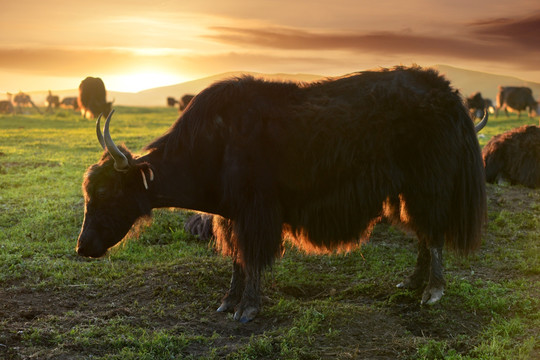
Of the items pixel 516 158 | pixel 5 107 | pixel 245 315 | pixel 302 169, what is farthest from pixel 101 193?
pixel 5 107

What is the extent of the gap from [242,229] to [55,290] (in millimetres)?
1958

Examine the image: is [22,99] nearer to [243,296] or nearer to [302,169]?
[243,296]

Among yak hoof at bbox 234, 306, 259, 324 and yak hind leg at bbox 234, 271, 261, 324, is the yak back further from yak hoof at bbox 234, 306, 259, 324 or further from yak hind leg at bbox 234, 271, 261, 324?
yak hoof at bbox 234, 306, 259, 324

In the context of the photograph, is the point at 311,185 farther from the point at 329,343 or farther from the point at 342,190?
the point at 329,343

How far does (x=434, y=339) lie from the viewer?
4043 millimetres

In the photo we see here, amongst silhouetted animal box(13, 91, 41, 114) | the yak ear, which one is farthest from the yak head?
silhouetted animal box(13, 91, 41, 114)

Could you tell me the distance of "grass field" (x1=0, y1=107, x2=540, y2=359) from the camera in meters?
3.88

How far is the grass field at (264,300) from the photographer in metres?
3.88

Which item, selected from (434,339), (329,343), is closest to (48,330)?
(329,343)

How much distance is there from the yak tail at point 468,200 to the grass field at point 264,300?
0.50 m

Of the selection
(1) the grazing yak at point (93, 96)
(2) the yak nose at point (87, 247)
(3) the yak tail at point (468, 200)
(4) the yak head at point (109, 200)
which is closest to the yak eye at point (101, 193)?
(4) the yak head at point (109, 200)

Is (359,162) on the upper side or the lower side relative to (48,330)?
upper

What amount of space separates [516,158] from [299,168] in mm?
6449

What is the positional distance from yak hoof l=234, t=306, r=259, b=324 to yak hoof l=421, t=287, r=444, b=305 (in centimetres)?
141
